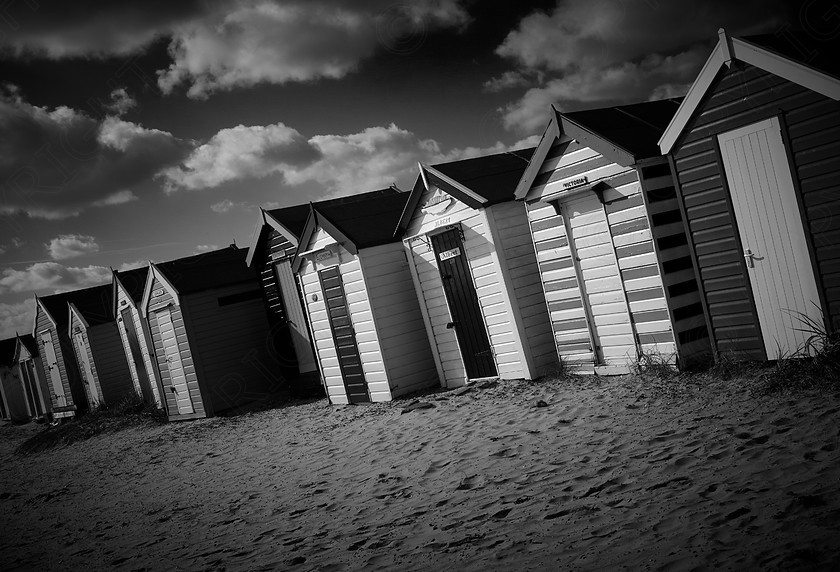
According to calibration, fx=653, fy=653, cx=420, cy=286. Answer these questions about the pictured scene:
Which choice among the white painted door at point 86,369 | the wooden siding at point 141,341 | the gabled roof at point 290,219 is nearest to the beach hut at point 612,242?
the gabled roof at point 290,219

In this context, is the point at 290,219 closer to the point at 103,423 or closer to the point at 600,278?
the point at 600,278

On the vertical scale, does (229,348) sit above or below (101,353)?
below

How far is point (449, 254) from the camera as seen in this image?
441 inches

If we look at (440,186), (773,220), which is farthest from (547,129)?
(773,220)

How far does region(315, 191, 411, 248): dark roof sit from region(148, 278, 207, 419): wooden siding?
5622mm

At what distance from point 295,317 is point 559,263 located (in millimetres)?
7748

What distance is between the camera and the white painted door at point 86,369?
2294cm

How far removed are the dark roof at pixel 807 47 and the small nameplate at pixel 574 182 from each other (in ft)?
8.43

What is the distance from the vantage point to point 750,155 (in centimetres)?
732

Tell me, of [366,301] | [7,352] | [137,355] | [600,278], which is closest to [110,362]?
[137,355]

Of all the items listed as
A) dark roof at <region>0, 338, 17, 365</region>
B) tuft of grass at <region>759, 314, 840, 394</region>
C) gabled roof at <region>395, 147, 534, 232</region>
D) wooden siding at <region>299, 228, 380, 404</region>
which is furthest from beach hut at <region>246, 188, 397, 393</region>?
dark roof at <region>0, 338, 17, 365</region>

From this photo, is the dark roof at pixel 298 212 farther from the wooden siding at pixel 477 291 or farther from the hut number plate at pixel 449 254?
the hut number plate at pixel 449 254

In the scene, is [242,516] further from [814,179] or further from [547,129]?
[814,179]

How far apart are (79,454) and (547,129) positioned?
13.7 m
